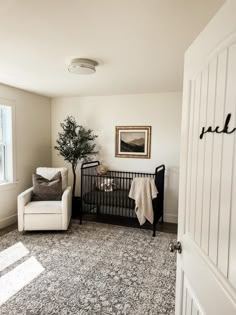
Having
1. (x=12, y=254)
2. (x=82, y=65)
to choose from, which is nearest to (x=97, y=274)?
(x=12, y=254)

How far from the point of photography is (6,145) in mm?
3768

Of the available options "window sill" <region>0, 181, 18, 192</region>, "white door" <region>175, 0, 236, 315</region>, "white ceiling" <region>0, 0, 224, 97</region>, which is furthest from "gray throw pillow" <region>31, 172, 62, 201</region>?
"white door" <region>175, 0, 236, 315</region>

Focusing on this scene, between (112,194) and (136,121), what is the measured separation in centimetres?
141

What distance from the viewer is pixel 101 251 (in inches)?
114

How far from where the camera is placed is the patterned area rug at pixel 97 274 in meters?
1.93

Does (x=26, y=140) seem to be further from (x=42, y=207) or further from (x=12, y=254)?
(x=12, y=254)

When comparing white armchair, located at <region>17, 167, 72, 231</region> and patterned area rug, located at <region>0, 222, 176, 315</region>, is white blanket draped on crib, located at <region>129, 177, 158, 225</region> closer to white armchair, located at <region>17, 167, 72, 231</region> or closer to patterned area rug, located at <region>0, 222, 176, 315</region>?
patterned area rug, located at <region>0, 222, 176, 315</region>

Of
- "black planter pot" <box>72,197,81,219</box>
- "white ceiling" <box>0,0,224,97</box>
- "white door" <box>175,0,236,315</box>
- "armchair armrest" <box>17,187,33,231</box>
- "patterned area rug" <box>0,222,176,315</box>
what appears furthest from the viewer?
"black planter pot" <box>72,197,81,219</box>

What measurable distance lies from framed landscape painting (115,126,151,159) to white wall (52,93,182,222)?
0.08 metres

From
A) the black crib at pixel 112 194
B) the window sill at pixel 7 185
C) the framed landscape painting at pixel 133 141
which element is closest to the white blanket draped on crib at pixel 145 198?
the black crib at pixel 112 194

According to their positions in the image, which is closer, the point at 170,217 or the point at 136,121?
the point at 170,217

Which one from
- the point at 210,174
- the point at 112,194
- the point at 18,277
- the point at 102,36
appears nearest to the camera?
the point at 210,174

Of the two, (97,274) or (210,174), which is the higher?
(210,174)

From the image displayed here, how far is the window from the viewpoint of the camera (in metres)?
3.72
